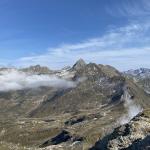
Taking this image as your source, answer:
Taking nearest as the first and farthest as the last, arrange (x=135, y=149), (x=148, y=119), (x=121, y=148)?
(x=135, y=149) → (x=121, y=148) → (x=148, y=119)

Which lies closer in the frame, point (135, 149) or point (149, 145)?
point (149, 145)

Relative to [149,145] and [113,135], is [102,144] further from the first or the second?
[149,145]

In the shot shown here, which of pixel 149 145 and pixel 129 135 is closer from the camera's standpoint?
pixel 149 145

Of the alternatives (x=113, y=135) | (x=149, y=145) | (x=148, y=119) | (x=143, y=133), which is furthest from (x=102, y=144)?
(x=149, y=145)

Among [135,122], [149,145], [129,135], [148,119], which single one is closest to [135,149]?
[149,145]

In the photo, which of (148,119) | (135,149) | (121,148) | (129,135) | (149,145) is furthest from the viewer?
(148,119)

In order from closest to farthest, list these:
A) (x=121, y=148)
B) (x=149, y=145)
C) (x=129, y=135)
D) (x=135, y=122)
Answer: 1. (x=149, y=145)
2. (x=121, y=148)
3. (x=129, y=135)
4. (x=135, y=122)

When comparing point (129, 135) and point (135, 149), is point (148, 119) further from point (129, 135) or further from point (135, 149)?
point (135, 149)

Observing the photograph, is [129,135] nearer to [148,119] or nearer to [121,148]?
[121,148]

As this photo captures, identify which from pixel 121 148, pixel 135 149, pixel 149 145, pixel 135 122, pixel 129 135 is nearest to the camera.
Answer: pixel 149 145
